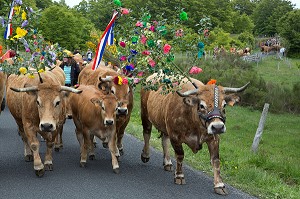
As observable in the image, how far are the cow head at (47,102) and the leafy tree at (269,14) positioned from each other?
304 ft

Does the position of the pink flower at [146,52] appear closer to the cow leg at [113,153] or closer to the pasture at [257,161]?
the cow leg at [113,153]

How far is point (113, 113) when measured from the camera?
897 centimetres

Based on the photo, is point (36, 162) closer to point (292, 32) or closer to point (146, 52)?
point (146, 52)

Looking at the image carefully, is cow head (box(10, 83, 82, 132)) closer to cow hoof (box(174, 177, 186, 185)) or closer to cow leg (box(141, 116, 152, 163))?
cow leg (box(141, 116, 152, 163))

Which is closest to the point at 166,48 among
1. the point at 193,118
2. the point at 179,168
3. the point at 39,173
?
the point at 193,118

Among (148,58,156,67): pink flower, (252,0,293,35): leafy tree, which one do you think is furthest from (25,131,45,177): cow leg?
(252,0,293,35): leafy tree

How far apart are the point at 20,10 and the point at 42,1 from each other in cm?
8694

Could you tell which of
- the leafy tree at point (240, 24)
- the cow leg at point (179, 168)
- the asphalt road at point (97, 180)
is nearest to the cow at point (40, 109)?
the asphalt road at point (97, 180)

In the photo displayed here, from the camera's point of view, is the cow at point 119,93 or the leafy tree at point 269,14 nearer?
the cow at point 119,93

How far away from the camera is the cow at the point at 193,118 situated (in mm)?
7363

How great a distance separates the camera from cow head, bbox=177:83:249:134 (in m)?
7.13

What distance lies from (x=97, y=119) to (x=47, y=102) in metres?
1.26

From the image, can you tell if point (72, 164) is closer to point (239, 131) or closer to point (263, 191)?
point (263, 191)

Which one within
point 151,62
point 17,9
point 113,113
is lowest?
point 113,113
